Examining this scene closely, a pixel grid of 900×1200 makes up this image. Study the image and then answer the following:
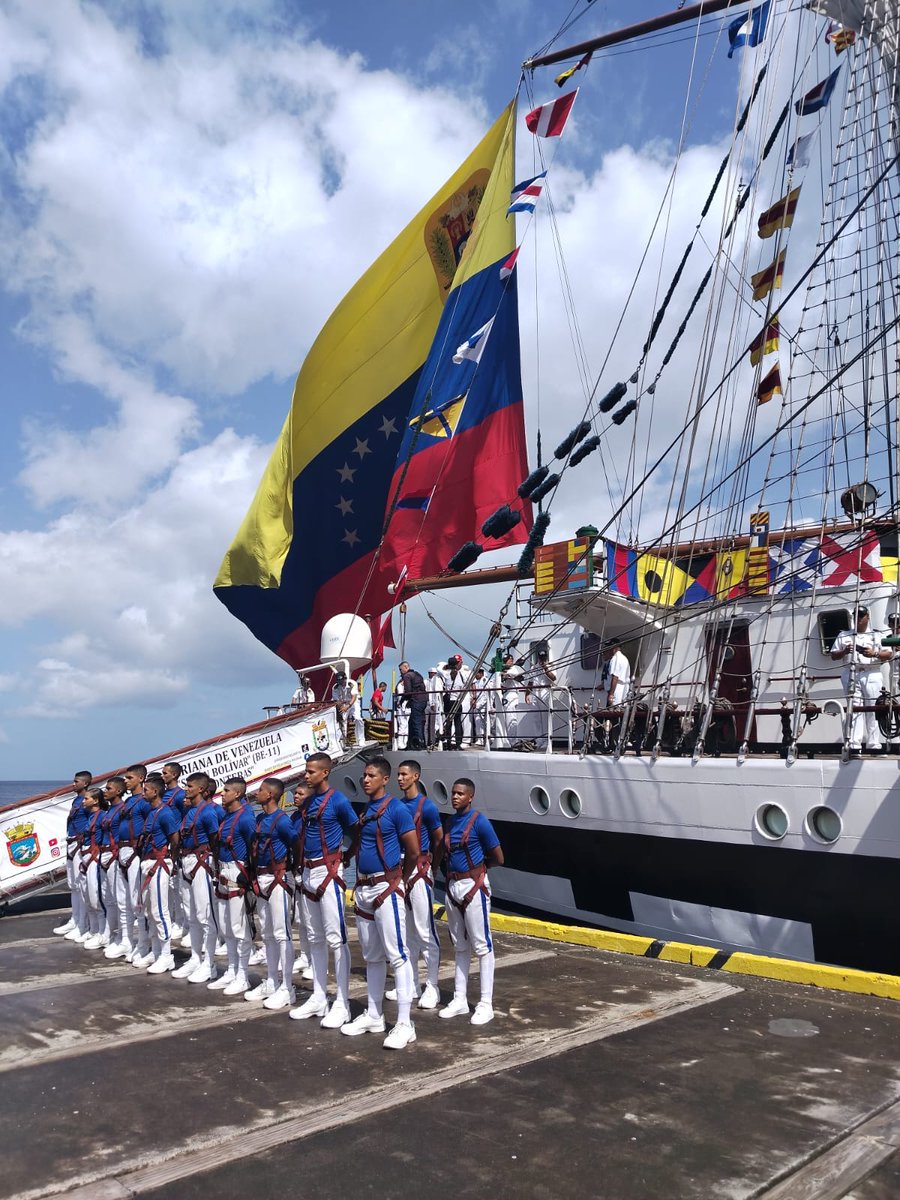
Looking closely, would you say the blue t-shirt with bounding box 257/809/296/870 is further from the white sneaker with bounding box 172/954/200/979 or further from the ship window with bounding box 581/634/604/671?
the ship window with bounding box 581/634/604/671

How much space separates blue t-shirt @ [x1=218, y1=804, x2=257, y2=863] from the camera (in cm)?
851

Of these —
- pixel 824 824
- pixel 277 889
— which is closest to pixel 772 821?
pixel 824 824

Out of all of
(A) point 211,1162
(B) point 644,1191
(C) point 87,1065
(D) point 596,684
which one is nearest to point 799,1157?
(B) point 644,1191

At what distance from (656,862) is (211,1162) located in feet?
23.9

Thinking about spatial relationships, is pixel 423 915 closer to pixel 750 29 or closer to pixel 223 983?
pixel 223 983

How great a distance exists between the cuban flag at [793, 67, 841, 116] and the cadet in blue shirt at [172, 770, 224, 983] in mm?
13944

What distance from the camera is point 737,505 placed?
47.1 ft

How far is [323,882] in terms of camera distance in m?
7.43

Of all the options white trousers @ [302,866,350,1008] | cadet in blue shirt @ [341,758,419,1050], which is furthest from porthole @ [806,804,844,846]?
white trousers @ [302,866,350,1008]

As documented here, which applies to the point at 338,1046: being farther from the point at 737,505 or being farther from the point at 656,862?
the point at 737,505

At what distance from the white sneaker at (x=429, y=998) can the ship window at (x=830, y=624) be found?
731cm

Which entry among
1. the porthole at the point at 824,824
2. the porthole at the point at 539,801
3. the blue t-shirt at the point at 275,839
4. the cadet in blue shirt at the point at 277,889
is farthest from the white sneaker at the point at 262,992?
the porthole at the point at 824,824

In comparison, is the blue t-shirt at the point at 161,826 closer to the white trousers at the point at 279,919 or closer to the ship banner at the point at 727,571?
the white trousers at the point at 279,919

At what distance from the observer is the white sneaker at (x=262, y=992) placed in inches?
328
